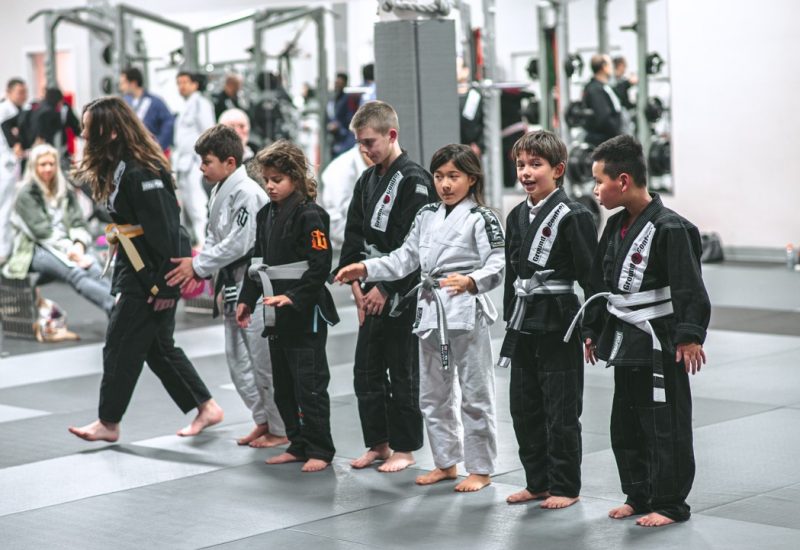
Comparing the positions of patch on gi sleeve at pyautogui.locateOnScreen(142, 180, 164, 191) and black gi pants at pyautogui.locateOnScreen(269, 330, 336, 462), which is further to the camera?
patch on gi sleeve at pyautogui.locateOnScreen(142, 180, 164, 191)

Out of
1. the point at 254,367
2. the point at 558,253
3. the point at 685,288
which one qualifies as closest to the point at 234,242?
the point at 254,367

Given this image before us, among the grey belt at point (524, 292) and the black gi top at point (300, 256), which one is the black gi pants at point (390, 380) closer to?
the black gi top at point (300, 256)

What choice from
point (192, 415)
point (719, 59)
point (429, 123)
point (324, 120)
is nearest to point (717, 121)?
point (719, 59)

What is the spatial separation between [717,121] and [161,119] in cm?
666

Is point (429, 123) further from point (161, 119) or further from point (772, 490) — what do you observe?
point (161, 119)

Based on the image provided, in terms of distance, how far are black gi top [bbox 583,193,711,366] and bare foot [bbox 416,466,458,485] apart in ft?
3.52

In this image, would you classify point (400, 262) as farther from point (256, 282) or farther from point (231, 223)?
point (231, 223)

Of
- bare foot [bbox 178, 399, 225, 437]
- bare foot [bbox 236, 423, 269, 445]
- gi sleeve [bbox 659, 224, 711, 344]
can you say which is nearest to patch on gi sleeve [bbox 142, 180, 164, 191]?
bare foot [bbox 178, 399, 225, 437]

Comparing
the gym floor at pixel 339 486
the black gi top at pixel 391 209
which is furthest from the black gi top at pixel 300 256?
the gym floor at pixel 339 486

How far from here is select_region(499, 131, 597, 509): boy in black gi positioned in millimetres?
5000

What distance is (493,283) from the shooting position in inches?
204

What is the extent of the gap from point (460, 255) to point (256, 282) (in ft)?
3.76

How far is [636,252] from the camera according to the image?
15.4ft

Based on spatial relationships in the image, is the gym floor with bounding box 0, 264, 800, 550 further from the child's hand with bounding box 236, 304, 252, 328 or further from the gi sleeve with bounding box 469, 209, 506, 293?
the gi sleeve with bounding box 469, 209, 506, 293
